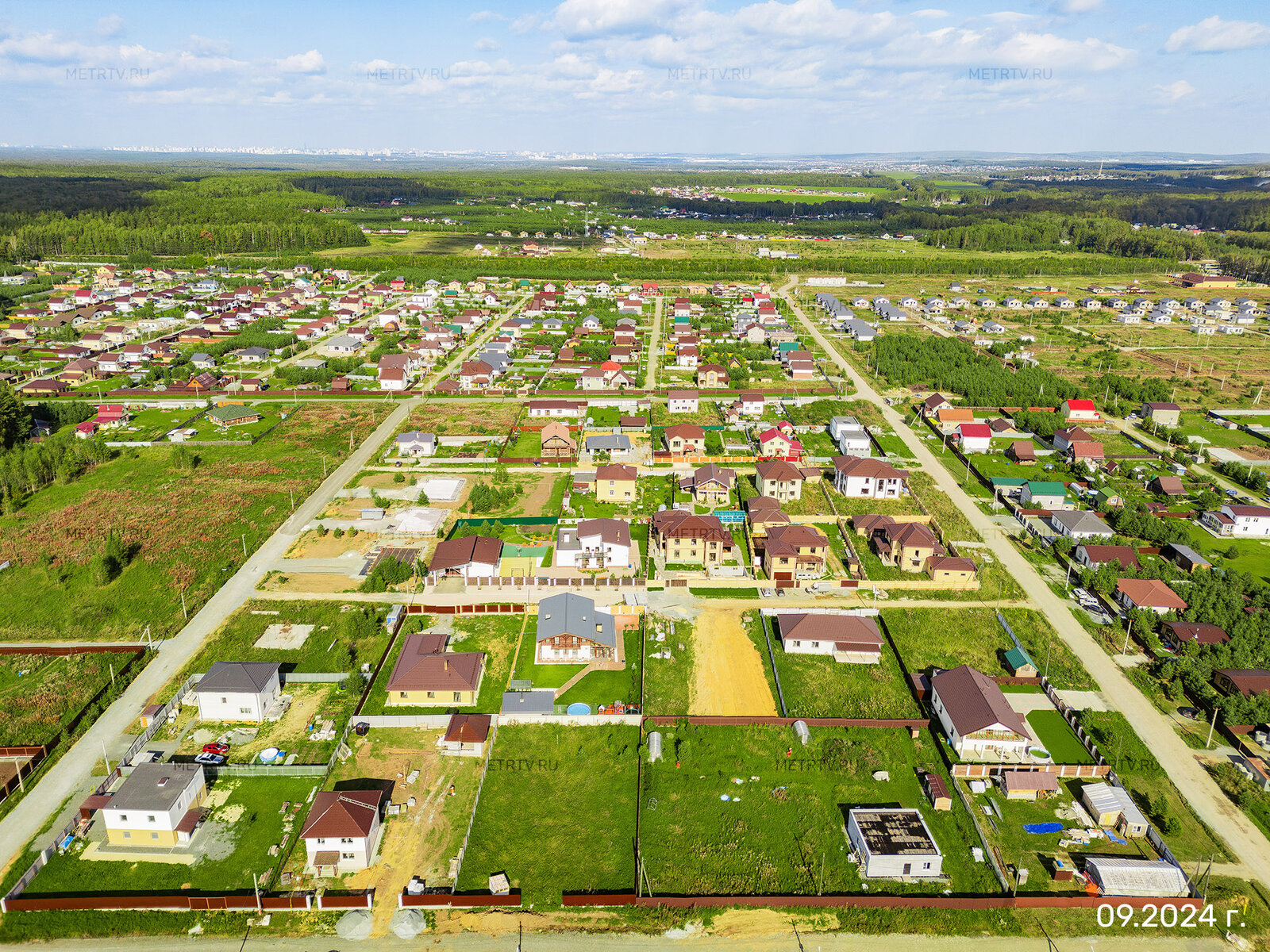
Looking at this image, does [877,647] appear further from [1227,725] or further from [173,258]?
[173,258]

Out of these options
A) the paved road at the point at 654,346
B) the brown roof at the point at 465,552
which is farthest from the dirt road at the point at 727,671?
the paved road at the point at 654,346

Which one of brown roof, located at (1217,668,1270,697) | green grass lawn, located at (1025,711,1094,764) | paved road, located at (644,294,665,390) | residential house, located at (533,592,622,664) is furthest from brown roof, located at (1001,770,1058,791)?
paved road, located at (644,294,665,390)

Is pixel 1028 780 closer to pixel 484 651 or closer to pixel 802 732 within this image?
pixel 802 732

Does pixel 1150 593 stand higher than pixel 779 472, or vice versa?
pixel 779 472

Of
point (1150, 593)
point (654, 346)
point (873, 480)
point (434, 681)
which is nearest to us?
point (434, 681)

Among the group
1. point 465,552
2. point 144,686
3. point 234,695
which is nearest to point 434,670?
point 234,695

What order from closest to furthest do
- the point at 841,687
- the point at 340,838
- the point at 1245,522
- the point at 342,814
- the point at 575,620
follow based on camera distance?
the point at 340,838 → the point at 342,814 → the point at 841,687 → the point at 575,620 → the point at 1245,522

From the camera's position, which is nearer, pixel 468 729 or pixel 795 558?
pixel 468 729

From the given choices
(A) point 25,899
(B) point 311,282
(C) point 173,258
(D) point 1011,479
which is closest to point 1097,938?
(A) point 25,899
